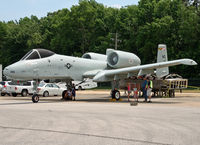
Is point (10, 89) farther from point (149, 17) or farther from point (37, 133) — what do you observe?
point (149, 17)

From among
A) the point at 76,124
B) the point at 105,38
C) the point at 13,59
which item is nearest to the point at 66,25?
the point at 105,38

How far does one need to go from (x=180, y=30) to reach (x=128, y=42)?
1212 cm

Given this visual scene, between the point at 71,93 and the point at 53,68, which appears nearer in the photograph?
the point at 53,68

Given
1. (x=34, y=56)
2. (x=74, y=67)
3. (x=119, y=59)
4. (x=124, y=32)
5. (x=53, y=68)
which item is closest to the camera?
(x=34, y=56)

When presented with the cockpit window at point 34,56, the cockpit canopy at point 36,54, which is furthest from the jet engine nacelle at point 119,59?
the cockpit window at point 34,56

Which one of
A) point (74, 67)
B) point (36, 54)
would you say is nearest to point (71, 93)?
point (74, 67)

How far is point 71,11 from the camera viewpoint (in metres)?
→ 73.1

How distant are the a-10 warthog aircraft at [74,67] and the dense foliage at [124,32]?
3286cm

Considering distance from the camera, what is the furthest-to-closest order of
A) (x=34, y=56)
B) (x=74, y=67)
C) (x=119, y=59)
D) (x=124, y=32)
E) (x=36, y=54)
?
1. (x=124, y=32)
2. (x=119, y=59)
3. (x=74, y=67)
4. (x=36, y=54)
5. (x=34, y=56)

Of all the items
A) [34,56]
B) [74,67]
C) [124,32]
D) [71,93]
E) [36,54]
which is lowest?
[71,93]

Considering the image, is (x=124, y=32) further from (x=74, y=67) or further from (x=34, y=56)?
(x=34, y=56)

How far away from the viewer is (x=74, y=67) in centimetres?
2309

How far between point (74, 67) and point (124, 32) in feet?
152

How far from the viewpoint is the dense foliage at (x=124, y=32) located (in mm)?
57188
